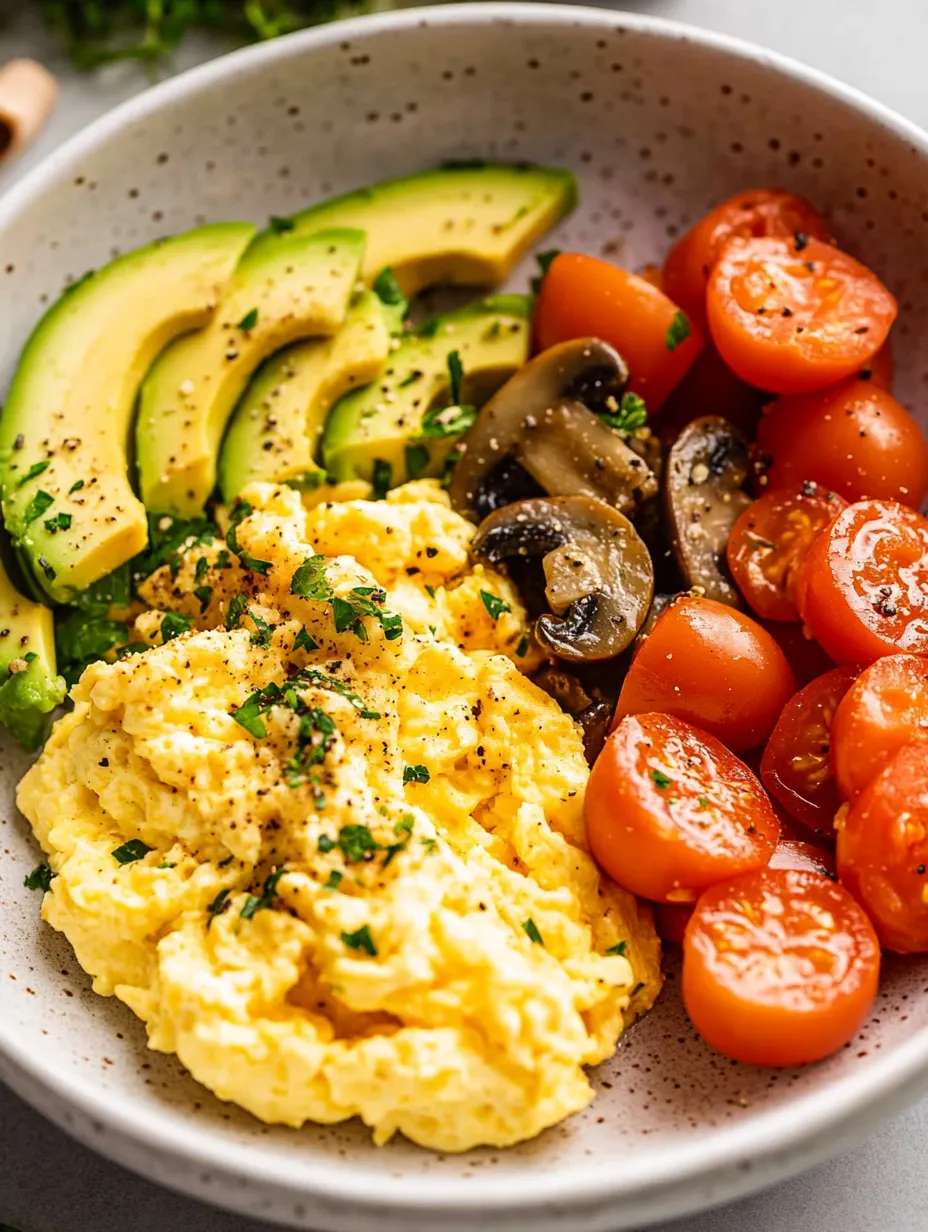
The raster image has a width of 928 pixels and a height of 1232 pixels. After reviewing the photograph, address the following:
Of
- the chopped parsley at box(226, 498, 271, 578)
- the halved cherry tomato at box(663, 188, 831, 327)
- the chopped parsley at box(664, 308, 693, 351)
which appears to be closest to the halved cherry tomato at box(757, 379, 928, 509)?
the chopped parsley at box(664, 308, 693, 351)

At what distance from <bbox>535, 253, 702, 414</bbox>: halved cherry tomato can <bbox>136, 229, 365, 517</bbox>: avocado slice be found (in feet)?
1.86

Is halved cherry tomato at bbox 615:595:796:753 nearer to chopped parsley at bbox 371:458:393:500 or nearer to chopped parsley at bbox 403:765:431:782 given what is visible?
chopped parsley at bbox 403:765:431:782

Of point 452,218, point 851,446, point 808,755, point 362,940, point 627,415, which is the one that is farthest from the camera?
point 452,218

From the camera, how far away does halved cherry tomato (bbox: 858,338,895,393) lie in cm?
333

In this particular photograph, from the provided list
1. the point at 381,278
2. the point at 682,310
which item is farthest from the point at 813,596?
the point at 381,278

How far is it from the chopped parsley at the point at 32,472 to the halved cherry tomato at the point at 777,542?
1700 millimetres

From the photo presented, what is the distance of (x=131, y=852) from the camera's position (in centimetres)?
275

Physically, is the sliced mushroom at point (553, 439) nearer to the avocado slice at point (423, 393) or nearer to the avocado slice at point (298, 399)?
the avocado slice at point (423, 393)

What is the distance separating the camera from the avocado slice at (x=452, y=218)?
11.5ft

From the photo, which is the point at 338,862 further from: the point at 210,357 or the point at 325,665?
the point at 210,357

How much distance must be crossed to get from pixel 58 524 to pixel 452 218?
1396mm

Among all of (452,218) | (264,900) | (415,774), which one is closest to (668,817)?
(415,774)

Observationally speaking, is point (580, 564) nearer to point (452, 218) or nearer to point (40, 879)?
point (452, 218)

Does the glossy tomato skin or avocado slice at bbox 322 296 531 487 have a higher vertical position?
avocado slice at bbox 322 296 531 487
